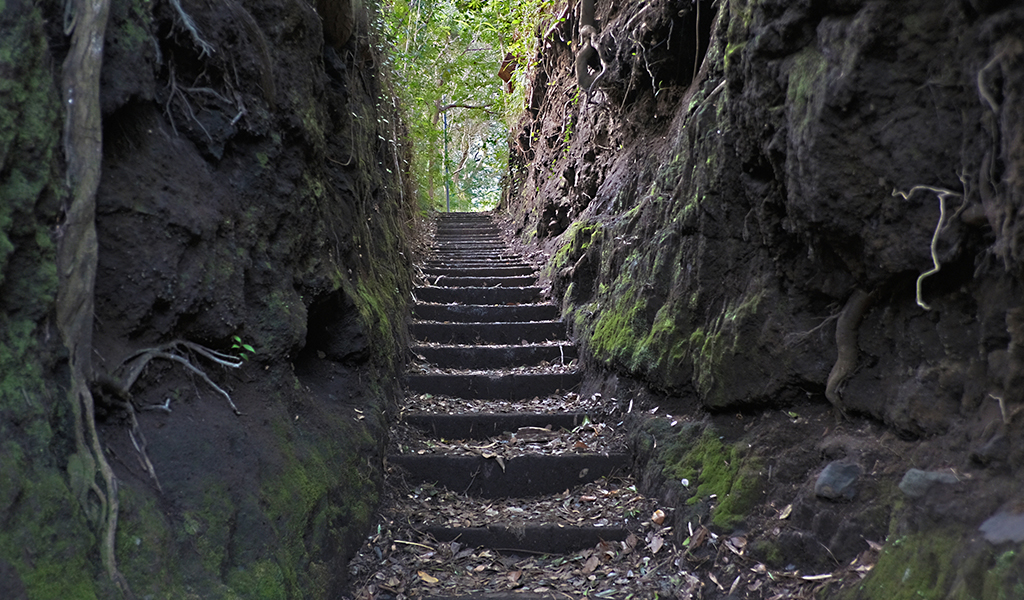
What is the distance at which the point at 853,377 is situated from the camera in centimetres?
258

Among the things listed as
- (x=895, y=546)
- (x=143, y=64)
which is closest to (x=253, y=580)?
(x=143, y=64)

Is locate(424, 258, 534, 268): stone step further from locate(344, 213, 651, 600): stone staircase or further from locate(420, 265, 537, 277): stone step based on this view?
locate(344, 213, 651, 600): stone staircase

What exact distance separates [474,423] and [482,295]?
2.45 m

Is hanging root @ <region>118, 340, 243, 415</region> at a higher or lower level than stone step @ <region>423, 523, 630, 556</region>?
higher

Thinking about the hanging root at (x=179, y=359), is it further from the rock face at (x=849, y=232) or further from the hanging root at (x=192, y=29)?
the rock face at (x=849, y=232)

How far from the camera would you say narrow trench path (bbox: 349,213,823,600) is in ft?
9.54

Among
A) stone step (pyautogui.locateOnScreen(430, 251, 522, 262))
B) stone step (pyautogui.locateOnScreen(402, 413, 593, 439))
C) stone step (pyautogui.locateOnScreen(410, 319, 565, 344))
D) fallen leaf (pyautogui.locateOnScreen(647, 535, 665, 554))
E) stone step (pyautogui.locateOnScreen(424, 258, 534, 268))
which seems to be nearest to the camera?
fallen leaf (pyautogui.locateOnScreen(647, 535, 665, 554))

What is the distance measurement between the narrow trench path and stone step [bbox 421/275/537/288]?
1.42m

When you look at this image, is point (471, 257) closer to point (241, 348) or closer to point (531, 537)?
point (531, 537)

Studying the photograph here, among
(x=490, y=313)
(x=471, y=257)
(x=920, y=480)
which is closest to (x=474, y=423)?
(x=490, y=313)

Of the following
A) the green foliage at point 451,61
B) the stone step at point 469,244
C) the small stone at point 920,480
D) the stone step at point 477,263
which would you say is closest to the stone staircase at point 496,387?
the stone step at point 477,263

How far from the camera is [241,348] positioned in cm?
268

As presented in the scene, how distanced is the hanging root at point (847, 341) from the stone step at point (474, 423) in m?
1.83

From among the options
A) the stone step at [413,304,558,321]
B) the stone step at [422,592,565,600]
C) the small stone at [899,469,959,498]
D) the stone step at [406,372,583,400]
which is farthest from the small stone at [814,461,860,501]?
the stone step at [413,304,558,321]
